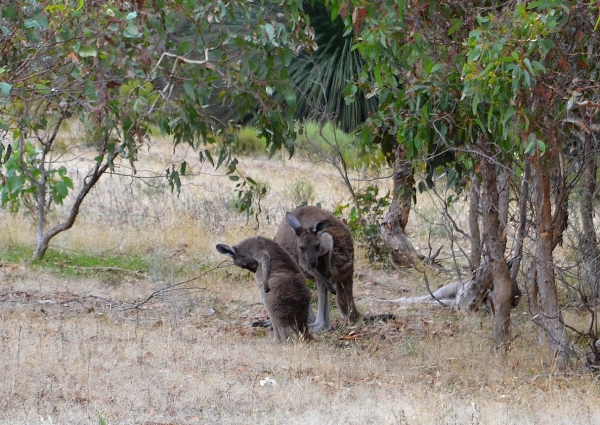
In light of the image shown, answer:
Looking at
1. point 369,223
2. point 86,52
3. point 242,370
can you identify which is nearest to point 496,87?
point 86,52

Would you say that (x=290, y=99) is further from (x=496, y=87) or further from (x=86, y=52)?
(x=496, y=87)

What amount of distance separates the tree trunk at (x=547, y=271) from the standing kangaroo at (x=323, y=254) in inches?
104

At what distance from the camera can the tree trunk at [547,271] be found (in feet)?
26.3

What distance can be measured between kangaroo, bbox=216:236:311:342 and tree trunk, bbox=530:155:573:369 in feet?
7.72

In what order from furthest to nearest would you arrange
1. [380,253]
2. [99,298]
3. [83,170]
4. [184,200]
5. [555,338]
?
[83,170] < [184,200] < [380,253] < [99,298] < [555,338]

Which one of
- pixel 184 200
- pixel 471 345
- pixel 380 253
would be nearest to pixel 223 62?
pixel 471 345

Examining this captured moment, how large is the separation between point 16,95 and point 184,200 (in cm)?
1082

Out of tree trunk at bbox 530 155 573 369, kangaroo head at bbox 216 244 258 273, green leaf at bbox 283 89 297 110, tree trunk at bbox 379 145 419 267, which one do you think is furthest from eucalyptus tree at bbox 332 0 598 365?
tree trunk at bbox 379 145 419 267

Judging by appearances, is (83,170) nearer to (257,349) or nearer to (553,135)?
(257,349)

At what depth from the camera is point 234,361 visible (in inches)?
324

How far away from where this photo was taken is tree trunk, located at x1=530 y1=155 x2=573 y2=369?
801 centimetres

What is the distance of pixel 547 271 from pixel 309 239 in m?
2.92

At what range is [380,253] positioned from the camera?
14430 millimetres

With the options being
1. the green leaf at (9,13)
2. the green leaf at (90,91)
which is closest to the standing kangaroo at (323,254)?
the green leaf at (90,91)
